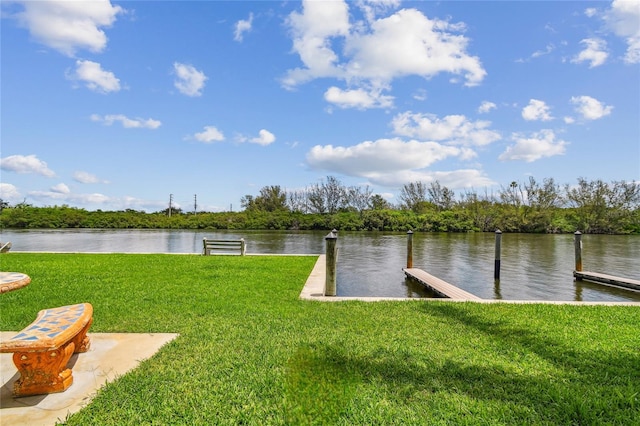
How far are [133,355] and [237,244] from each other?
1084 centimetres

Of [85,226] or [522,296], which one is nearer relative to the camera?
[522,296]

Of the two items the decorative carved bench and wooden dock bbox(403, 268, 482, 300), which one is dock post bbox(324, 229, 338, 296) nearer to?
wooden dock bbox(403, 268, 482, 300)

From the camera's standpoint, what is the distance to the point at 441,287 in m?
8.98

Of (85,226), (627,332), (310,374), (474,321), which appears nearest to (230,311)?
(310,374)

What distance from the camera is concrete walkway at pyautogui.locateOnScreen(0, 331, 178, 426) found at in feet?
8.70

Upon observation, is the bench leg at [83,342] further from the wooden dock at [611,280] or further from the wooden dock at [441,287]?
the wooden dock at [611,280]

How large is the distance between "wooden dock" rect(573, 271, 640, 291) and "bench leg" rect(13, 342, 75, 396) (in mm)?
12932

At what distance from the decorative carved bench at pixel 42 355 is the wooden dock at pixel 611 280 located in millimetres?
12900

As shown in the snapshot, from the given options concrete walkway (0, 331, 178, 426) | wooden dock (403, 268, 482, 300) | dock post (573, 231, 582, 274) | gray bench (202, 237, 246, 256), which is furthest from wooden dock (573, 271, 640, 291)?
concrete walkway (0, 331, 178, 426)

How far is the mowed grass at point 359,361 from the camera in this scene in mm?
2721

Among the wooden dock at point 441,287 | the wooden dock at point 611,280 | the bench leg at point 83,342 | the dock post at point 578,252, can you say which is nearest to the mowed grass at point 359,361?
the bench leg at point 83,342

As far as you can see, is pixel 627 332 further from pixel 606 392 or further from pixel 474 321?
pixel 606 392

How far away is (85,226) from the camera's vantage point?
5309 centimetres

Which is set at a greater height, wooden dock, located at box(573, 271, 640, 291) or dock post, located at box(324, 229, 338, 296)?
dock post, located at box(324, 229, 338, 296)
